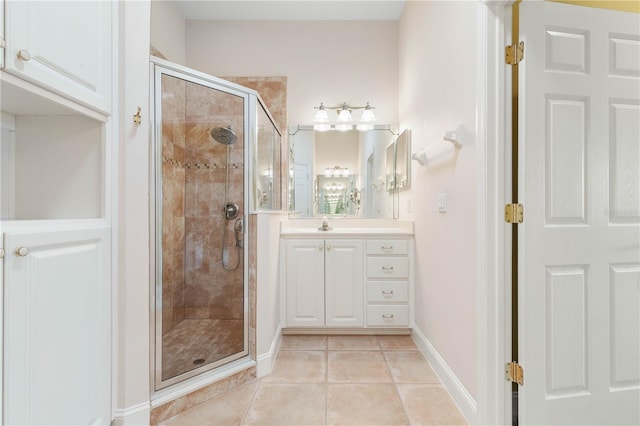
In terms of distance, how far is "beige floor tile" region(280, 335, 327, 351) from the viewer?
2184 millimetres

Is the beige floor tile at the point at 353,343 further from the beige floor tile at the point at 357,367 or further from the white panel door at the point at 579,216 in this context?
the white panel door at the point at 579,216

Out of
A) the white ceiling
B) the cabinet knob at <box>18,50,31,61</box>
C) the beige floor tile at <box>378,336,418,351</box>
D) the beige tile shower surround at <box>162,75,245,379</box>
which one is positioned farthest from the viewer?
the white ceiling

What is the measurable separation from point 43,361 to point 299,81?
2722 mm

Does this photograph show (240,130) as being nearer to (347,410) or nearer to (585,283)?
(347,410)

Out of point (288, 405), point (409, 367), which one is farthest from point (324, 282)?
point (288, 405)

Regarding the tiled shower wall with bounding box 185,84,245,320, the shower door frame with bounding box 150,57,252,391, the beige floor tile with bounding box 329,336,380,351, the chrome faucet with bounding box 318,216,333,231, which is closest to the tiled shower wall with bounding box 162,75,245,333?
the tiled shower wall with bounding box 185,84,245,320

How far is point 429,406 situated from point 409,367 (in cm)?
39

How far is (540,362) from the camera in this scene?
3.97 feet

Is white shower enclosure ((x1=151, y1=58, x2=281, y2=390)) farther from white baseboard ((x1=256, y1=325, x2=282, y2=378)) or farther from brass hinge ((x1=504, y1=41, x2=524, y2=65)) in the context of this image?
brass hinge ((x1=504, y1=41, x2=524, y2=65))

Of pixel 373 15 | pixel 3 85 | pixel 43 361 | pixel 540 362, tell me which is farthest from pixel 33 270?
pixel 373 15

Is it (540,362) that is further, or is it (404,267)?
(404,267)

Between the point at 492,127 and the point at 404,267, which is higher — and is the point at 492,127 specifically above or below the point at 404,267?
above

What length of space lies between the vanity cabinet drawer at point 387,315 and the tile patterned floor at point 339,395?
22 centimetres

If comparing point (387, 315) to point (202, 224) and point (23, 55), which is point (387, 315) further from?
point (23, 55)
